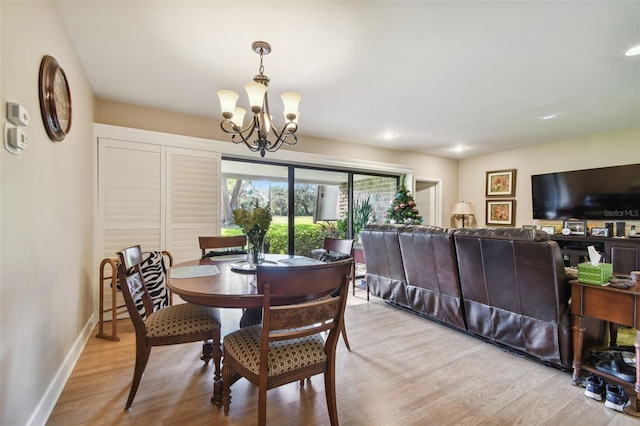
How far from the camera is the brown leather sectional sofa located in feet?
6.73

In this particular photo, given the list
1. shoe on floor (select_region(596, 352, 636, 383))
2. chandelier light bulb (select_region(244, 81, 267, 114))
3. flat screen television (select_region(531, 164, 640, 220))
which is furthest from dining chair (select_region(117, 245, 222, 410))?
flat screen television (select_region(531, 164, 640, 220))

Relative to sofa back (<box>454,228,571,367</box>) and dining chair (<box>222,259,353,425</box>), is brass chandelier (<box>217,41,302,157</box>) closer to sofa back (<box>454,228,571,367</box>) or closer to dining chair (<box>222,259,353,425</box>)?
dining chair (<box>222,259,353,425</box>)

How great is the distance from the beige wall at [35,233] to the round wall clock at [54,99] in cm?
5

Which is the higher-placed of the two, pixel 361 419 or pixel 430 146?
pixel 430 146

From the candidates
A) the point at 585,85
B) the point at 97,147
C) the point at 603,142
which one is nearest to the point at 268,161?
the point at 97,147

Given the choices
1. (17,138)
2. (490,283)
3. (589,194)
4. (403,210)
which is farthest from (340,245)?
(589,194)

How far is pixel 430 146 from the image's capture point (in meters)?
5.31

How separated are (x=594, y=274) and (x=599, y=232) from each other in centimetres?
329

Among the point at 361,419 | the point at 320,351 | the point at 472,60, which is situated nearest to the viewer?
the point at 320,351

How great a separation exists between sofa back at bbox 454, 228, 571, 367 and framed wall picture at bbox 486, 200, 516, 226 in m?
3.69

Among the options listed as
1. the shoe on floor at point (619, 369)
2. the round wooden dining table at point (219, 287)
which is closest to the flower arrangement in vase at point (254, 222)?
the round wooden dining table at point (219, 287)

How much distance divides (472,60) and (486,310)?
6.89 feet

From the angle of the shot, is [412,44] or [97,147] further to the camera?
[97,147]

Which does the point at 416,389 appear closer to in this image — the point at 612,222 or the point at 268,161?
the point at 268,161
